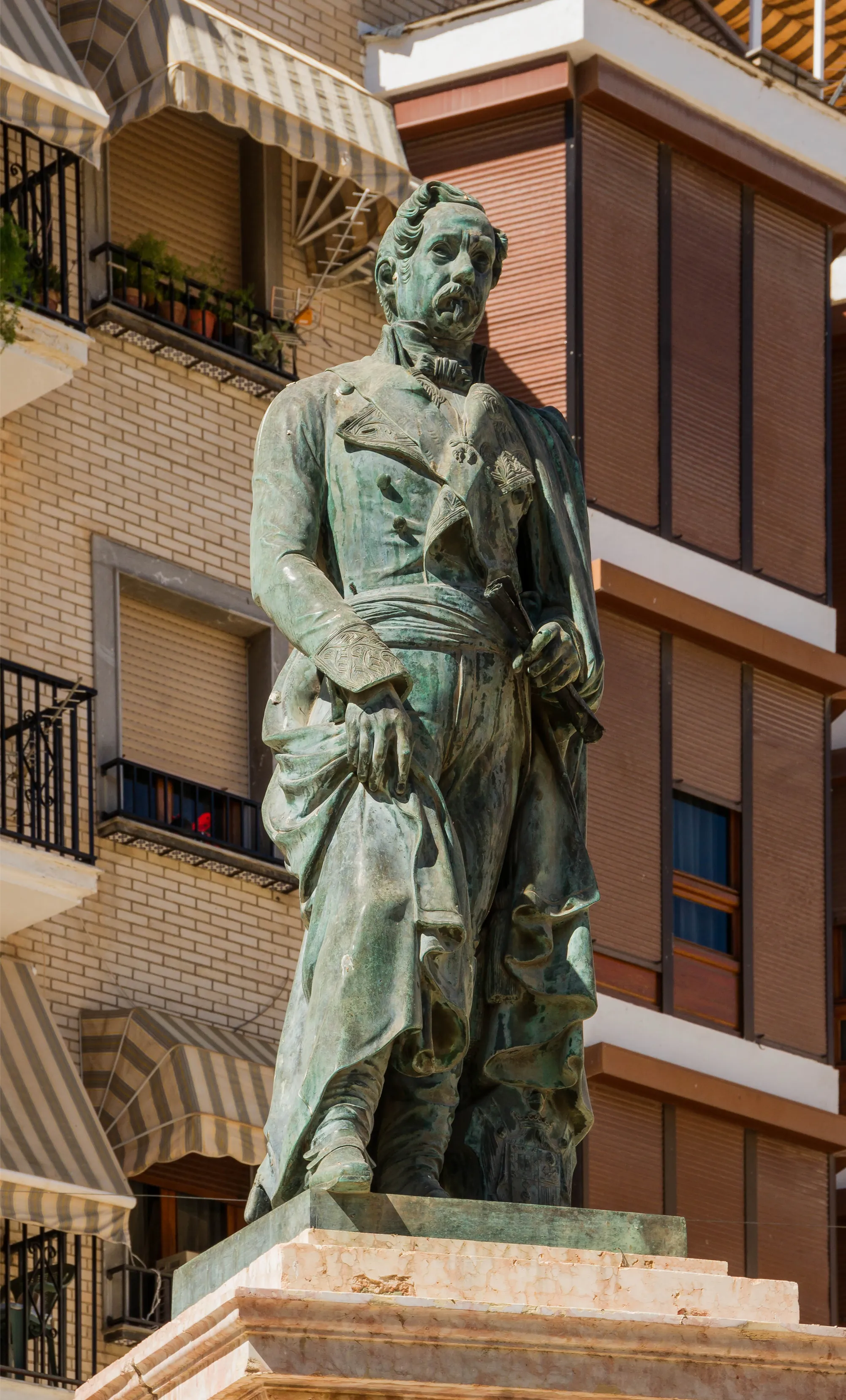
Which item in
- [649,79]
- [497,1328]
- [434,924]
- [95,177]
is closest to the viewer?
[497,1328]

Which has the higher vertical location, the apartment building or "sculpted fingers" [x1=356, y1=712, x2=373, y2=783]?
the apartment building

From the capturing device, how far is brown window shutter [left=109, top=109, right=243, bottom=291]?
26.2 m

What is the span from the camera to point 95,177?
25.9 meters

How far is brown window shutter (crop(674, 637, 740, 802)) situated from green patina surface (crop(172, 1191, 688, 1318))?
1806 centimetres

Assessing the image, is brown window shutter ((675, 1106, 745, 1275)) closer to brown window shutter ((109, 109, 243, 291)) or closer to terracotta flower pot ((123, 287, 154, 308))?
terracotta flower pot ((123, 287, 154, 308))

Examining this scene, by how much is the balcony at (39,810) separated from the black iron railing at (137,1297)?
7.19 ft

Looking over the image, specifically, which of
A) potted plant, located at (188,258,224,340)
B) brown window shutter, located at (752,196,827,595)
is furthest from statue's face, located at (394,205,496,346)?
brown window shutter, located at (752,196,827,595)

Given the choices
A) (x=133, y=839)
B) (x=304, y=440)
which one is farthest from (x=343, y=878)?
(x=133, y=839)

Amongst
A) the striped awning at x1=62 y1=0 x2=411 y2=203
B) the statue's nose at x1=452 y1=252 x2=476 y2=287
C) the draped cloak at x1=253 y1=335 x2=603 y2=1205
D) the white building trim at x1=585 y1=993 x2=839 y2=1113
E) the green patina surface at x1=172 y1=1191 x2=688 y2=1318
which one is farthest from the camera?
the white building trim at x1=585 y1=993 x2=839 y2=1113

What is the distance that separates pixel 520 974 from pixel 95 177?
17.0 metres

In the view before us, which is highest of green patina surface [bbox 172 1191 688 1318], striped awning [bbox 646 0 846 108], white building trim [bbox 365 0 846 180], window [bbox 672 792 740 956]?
striped awning [bbox 646 0 846 108]

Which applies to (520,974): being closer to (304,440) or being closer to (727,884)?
(304,440)

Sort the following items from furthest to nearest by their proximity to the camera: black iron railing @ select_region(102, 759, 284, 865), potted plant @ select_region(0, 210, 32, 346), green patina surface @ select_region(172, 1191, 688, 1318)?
black iron railing @ select_region(102, 759, 284, 865), potted plant @ select_region(0, 210, 32, 346), green patina surface @ select_region(172, 1191, 688, 1318)

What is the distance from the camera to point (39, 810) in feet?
76.3
